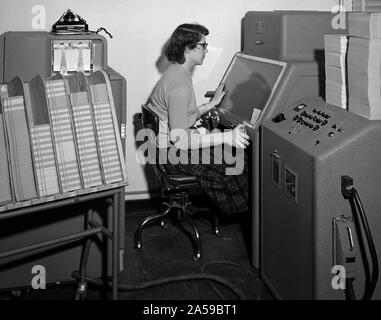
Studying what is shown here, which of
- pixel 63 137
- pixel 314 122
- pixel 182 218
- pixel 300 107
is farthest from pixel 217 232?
pixel 63 137

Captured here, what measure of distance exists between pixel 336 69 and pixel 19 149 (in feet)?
4.41

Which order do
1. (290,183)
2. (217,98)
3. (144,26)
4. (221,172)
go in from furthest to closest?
1. (144,26)
2. (217,98)
3. (221,172)
4. (290,183)

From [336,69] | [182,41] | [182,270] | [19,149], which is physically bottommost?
[182,270]

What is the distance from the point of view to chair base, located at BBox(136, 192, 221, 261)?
3.05 meters

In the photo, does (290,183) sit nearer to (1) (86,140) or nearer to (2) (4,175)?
(1) (86,140)

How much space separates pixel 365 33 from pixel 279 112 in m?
0.76

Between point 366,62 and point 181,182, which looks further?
point 181,182

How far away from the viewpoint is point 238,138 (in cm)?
277

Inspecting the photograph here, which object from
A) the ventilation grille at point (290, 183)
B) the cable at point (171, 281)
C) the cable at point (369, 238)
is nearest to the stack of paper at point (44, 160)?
the cable at point (171, 281)

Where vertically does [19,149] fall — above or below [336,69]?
below

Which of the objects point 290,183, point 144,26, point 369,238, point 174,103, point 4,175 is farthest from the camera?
point 144,26

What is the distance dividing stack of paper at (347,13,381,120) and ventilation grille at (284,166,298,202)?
37cm
